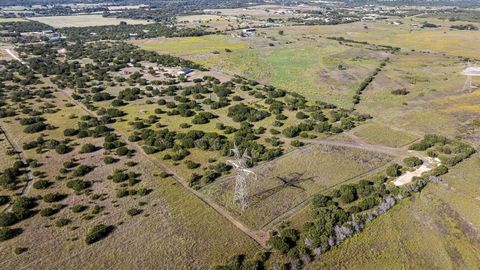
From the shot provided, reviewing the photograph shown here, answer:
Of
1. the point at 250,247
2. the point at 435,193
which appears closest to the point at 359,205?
the point at 435,193

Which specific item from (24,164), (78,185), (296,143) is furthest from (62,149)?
(296,143)

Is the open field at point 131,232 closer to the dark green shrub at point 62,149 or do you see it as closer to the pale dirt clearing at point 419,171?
the dark green shrub at point 62,149

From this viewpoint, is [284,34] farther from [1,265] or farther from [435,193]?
[1,265]

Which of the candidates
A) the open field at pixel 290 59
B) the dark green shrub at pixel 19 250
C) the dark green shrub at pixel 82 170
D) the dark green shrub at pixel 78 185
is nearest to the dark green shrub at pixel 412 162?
the open field at pixel 290 59

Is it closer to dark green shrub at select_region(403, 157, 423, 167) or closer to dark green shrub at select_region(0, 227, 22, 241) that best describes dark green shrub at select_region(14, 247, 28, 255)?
dark green shrub at select_region(0, 227, 22, 241)

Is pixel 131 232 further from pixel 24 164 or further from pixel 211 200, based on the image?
pixel 24 164

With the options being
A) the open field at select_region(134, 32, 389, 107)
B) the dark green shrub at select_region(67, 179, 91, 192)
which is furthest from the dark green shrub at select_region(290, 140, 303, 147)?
the dark green shrub at select_region(67, 179, 91, 192)

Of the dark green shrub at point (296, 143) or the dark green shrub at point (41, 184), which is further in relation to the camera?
the dark green shrub at point (296, 143)
